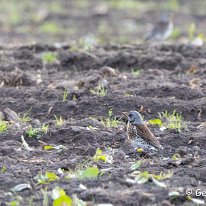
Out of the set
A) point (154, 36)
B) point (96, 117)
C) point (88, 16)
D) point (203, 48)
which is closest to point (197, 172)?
point (96, 117)

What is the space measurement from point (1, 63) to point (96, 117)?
312 cm

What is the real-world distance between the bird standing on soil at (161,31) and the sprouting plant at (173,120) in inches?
246

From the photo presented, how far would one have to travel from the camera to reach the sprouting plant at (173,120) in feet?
27.9

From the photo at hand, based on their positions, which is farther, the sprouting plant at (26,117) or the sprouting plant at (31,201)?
the sprouting plant at (26,117)

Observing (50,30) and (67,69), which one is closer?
(67,69)

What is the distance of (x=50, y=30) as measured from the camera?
17016 mm

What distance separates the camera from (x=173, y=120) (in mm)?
8734

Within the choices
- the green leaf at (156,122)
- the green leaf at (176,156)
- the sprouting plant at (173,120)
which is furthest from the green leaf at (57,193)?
the green leaf at (156,122)

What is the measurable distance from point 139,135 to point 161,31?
27.3 feet

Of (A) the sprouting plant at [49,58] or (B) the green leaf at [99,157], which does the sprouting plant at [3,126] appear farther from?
(A) the sprouting plant at [49,58]

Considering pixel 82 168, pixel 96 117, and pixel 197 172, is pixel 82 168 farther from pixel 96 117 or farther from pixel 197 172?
pixel 96 117

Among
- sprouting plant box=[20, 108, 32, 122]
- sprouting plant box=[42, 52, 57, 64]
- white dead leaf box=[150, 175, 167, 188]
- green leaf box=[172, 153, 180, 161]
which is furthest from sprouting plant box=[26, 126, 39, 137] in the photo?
sprouting plant box=[42, 52, 57, 64]

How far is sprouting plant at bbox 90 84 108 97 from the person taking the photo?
31.9 feet

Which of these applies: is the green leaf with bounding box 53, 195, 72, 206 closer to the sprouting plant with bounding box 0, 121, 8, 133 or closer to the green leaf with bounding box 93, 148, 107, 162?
the green leaf with bounding box 93, 148, 107, 162
